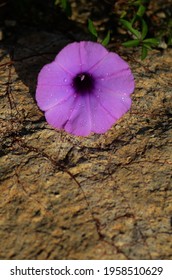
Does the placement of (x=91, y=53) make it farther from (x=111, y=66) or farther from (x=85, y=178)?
(x=85, y=178)

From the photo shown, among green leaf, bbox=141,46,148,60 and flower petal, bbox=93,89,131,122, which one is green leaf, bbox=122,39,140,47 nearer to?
green leaf, bbox=141,46,148,60

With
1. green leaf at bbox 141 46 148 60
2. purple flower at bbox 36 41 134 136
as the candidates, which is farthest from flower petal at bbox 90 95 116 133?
green leaf at bbox 141 46 148 60

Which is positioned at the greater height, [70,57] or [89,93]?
[70,57]

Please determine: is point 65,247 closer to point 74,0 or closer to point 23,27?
point 23,27

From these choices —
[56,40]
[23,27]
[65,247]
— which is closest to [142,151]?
[65,247]

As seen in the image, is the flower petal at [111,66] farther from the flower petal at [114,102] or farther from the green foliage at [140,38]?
the green foliage at [140,38]

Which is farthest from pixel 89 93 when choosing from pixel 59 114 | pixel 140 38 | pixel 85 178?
pixel 140 38

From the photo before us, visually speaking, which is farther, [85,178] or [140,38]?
[140,38]

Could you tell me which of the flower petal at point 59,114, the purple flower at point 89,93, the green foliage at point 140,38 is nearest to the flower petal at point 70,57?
the purple flower at point 89,93
